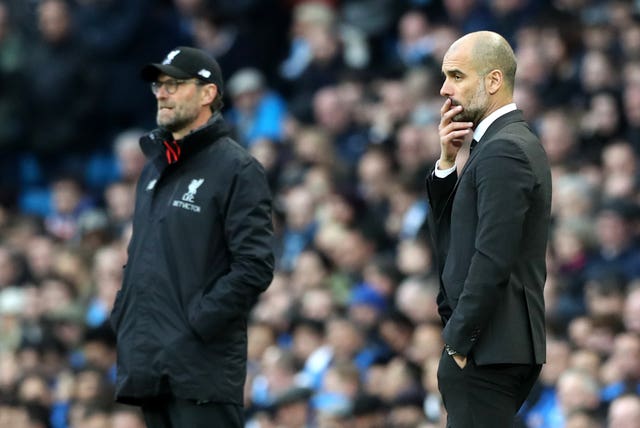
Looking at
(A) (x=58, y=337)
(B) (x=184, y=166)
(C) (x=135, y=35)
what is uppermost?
(C) (x=135, y=35)

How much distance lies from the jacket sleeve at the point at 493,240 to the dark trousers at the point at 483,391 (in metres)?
0.13

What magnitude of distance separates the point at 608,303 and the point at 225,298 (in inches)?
145

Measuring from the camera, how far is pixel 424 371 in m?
9.66

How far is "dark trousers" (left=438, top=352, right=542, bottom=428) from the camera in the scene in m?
5.23

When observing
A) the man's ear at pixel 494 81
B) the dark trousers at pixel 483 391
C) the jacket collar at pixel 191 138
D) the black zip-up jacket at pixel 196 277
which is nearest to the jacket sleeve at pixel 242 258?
the black zip-up jacket at pixel 196 277

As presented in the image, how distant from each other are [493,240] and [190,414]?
1.64 m

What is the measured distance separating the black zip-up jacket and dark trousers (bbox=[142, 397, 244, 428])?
0.05m

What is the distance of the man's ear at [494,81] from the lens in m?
5.36

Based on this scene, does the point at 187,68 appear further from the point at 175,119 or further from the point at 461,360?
the point at 461,360

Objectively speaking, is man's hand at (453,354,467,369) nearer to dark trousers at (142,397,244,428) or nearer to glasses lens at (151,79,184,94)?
dark trousers at (142,397,244,428)

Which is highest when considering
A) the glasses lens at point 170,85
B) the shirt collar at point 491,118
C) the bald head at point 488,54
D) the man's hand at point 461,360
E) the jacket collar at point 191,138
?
the bald head at point 488,54

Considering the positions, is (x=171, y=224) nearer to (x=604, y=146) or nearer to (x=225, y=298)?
(x=225, y=298)

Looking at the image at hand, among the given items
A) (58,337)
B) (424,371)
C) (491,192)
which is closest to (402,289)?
(424,371)

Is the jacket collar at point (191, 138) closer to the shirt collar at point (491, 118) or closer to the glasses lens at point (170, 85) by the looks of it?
the glasses lens at point (170, 85)
